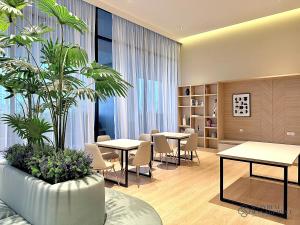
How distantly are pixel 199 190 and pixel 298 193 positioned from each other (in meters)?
1.62

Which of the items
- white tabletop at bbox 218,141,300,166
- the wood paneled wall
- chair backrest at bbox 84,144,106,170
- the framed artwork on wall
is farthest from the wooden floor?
the framed artwork on wall

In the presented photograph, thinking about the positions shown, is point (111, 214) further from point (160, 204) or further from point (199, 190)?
point (199, 190)

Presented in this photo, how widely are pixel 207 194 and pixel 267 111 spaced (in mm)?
4001

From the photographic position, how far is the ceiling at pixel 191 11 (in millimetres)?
5199

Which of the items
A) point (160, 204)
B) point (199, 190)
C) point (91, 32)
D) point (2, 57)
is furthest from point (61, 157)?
point (91, 32)

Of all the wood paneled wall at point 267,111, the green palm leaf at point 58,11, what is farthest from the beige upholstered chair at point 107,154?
the wood paneled wall at point 267,111

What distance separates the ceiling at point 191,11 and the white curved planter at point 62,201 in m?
4.60

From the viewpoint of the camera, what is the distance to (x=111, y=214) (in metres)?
1.94

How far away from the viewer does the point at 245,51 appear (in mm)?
6863

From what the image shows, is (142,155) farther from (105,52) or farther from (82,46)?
(105,52)

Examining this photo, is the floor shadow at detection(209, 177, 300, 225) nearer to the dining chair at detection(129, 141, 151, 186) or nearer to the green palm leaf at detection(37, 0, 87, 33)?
the dining chair at detection(129, 141, 151, 186)

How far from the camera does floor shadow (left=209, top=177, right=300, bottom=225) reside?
2.94 m

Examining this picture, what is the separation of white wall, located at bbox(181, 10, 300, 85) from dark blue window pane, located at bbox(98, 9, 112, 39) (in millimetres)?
3392

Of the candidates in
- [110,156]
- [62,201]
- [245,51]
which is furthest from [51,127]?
[245,51]
